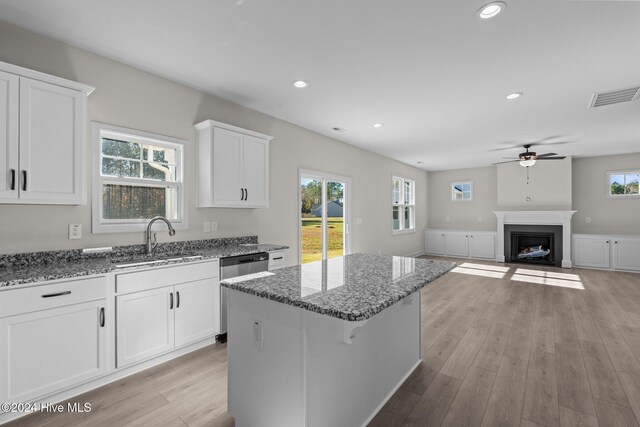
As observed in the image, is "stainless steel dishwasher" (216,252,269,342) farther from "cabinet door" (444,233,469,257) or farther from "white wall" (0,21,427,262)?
"cabinet door" (444,233,469,257)

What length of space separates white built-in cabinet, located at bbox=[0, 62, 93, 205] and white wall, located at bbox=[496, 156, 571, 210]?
28.6ft

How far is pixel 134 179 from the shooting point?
2965 millimetres

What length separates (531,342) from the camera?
3.07 m

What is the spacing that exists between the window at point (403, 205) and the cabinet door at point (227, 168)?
4763mm

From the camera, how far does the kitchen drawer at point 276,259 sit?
11.4 feet

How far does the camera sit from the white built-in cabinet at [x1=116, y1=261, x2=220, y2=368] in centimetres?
237

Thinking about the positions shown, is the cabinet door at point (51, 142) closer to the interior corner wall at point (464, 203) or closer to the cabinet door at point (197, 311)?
the cabinet door at point (197, 311)

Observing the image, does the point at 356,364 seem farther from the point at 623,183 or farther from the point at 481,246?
the point at 623,183

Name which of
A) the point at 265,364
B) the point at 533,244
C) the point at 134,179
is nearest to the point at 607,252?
the point at 533,244

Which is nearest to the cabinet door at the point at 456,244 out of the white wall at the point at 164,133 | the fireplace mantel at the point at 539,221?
the fireplace mantel at the point at 539,221

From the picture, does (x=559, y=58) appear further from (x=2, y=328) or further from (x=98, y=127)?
(x=2, y=328)

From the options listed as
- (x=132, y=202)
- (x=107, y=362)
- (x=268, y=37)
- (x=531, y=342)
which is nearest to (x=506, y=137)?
(x=531, y=342)

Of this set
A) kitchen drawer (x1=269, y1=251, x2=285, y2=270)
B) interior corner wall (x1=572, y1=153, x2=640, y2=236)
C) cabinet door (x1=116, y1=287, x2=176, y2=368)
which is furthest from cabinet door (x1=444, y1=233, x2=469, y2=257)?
cabinet door (x1=116, y1=287, x2=176, y2=368)

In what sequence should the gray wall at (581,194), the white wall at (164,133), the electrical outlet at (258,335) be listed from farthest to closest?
the gray wall at (581,194) < the white wall at (164,133) < the electrical outlet at (258,335)
